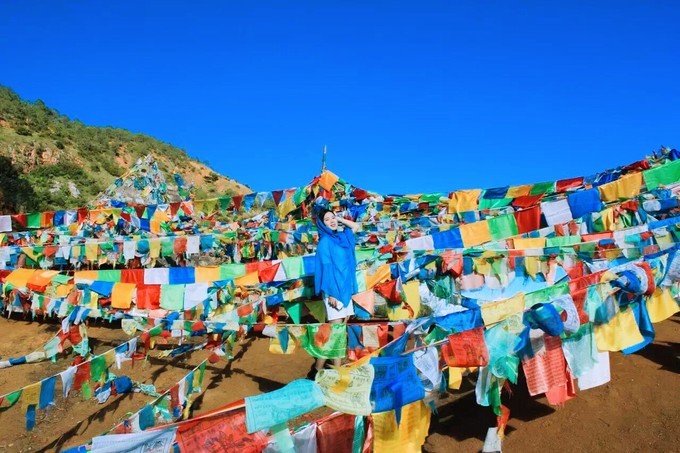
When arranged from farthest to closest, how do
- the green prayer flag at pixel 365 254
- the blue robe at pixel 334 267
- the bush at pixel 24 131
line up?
the bush at pixel 24 131
the green prayer flag at pixel 365 254
the blue robe at pixel 334 267

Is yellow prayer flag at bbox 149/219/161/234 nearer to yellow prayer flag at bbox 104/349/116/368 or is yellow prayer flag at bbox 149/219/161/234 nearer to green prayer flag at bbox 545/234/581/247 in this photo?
yellow prayer flag at bbox 104/349/116/368

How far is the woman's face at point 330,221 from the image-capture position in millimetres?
5617

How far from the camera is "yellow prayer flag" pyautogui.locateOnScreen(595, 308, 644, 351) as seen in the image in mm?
4223

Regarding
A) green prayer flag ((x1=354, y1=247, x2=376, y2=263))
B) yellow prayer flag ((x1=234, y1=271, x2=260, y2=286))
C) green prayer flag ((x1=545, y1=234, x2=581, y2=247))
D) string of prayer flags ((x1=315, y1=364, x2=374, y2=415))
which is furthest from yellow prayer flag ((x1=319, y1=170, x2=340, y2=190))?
string of prayer flags ((x1=315, y1=364, x2=374, y2=415))

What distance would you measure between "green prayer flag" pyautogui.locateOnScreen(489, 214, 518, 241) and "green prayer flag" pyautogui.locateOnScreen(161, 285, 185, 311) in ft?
19.9

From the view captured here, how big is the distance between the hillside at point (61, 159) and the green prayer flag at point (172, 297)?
17764mm

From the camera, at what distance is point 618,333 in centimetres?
426

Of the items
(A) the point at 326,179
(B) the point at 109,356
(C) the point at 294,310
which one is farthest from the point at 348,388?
(A) the point at 326,179

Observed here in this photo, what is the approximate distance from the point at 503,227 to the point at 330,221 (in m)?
4.37

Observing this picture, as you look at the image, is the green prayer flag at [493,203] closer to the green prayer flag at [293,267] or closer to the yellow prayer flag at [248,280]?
the green prayer flag at [293,267]

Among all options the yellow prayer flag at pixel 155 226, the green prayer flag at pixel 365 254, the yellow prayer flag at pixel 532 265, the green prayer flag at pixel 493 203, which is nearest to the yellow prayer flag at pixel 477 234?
the yellow prayer flag at pixel 532 265

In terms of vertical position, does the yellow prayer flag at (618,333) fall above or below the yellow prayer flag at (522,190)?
below

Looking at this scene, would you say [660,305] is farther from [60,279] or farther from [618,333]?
[60,279]

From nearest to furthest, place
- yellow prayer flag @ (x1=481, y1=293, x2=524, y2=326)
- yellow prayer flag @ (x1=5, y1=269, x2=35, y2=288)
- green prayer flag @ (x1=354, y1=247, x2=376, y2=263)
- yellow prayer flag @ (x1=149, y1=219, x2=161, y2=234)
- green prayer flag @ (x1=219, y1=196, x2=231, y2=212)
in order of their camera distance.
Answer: yellow prayer flag @ (x1=481, y1=293, x2=524, y2=326) → green prayer flag @ (x1=354, y1=247, x2=376, y2=263) → yellow prayer flag @ (x1=5, y1=269, x2=35, y2=288) → green prayer flag @ (x1=219, y1=196, x2=231, y2=212) → yellow prayer flag @ (x1=149, y1=219, x2=161, y2=234)
